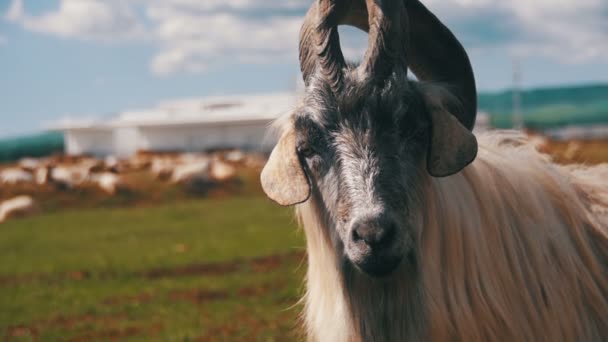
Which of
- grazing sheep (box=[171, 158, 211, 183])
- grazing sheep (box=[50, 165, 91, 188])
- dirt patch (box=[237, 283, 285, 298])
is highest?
dirt patch (box=[237, 283, 285, 298])

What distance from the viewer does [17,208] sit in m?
28.1

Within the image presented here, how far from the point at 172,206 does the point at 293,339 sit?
70.2 ft

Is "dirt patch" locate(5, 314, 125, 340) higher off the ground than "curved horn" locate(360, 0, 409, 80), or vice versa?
"curved horn" locate(360, 0, 409, 80)

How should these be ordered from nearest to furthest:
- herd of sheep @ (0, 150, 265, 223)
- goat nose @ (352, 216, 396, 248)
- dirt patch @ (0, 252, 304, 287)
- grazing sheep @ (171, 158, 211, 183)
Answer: goat nose @ (352, 216, 396, 248) → dirt patch @ (0, 252, 304, 287) → herd of sheep @ (0, 150, 265, 223) → grazing sheep @ (171, 158, 211, 183)

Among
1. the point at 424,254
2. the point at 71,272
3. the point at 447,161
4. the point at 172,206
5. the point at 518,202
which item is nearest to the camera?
the point at 447,161

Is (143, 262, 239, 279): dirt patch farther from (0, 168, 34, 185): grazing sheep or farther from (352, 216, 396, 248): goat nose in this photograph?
(0, 168, 34, 185): grazing sheep

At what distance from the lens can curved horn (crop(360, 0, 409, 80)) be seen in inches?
152

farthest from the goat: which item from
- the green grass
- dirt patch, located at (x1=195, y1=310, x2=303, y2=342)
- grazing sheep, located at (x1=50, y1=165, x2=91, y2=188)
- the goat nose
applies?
grazing sheep, located at (x1=50, y1=165, x2=91, y2=188)

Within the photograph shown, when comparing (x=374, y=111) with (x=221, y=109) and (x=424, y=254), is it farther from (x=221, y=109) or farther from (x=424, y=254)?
(x=221, y=109)

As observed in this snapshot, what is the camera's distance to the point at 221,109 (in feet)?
260

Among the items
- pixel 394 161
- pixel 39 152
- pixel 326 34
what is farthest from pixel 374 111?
pixel 39 152

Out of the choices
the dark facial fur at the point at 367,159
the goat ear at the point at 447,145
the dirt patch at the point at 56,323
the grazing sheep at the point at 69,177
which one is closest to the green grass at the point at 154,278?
the dirt patch at the point at 56,323

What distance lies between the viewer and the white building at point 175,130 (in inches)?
2643

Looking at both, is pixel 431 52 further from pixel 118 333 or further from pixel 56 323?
pixel 56 323
